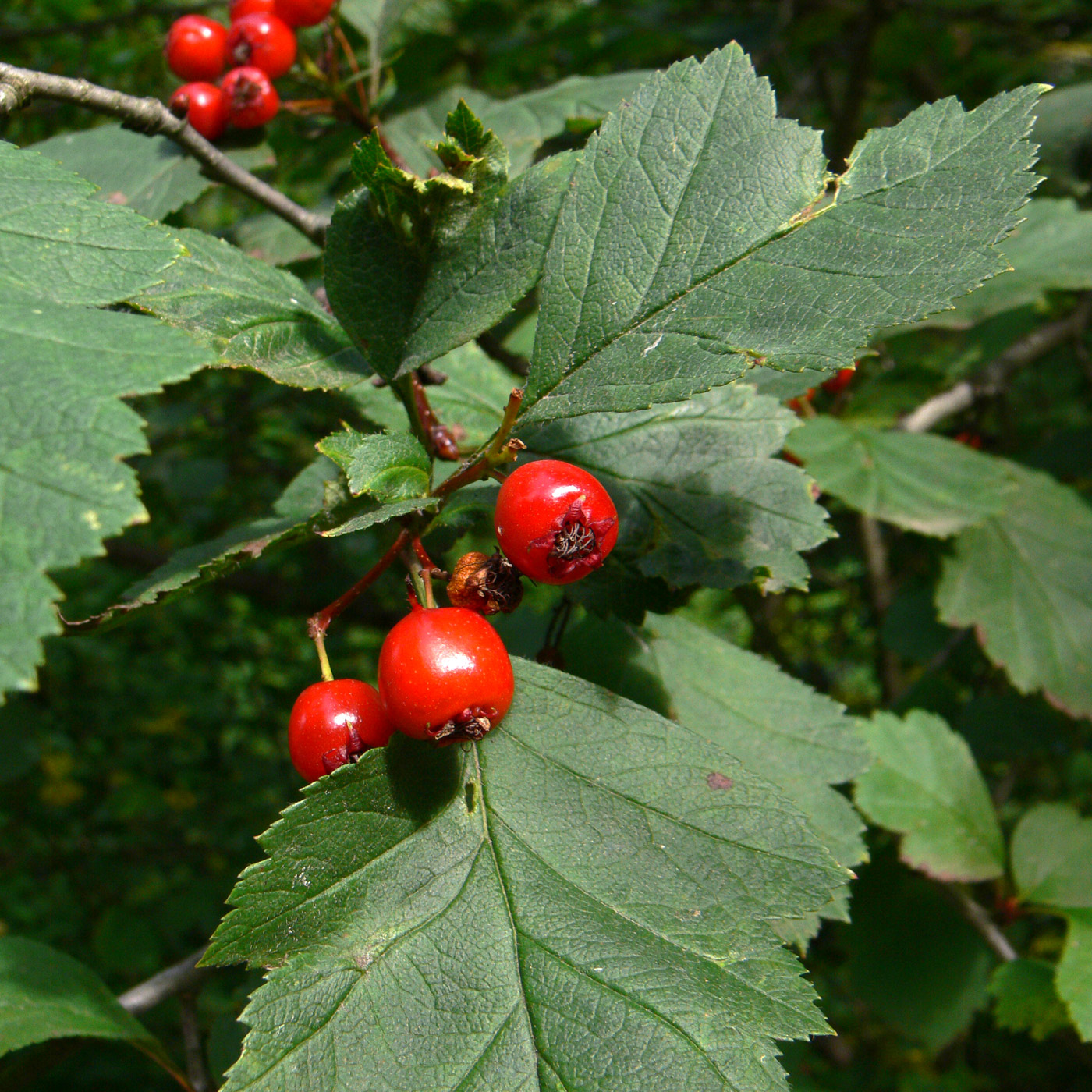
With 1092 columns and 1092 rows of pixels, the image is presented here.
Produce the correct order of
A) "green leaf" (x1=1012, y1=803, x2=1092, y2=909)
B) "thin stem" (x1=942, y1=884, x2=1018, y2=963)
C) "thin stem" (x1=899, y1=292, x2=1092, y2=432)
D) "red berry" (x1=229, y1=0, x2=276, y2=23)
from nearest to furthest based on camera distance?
"red berry" (x1=229, y1=0, x2=276, y2=23) < "green leaf" (x1=1012, y1=803, x2=1092, y2=909) < "thin stem" (x1=942, y1=884, x2=1018, y2=963) < "thin stem" (x1=899, y1=292, x2=1092, y2=432)

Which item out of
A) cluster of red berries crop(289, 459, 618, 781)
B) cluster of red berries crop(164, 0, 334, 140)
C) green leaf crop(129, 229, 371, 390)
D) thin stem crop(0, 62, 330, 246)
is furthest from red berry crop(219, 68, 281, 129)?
cluster of red berries crop(289, 459, 618, 781)

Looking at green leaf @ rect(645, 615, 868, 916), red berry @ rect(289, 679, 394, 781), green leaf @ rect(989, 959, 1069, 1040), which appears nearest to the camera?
red berry @ rect(289, 679, 394, 781)

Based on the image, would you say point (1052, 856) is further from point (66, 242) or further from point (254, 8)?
point (254, 8)

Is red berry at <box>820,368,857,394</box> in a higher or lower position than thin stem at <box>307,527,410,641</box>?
lower

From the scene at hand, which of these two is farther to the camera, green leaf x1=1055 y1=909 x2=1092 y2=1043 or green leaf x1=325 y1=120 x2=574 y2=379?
green leaf x1=1055 y1=909 x2=1092 y2=1043

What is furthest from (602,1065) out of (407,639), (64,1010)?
(64,1010)

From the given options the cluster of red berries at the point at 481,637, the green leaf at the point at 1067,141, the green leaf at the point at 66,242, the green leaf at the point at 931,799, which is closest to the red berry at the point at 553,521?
the cluster of red berries at the point at 481,637

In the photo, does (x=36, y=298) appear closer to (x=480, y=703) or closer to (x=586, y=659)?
(x=480, y=703)

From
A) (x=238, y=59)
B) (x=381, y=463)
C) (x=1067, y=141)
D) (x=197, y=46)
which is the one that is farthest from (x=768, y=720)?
(x=1067, y=141)

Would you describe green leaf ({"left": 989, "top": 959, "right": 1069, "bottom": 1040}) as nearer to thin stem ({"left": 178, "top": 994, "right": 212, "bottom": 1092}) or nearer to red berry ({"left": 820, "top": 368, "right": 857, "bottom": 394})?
red berry ({"left": 820, "top": 368, "right": 857, "bottom": 394})
